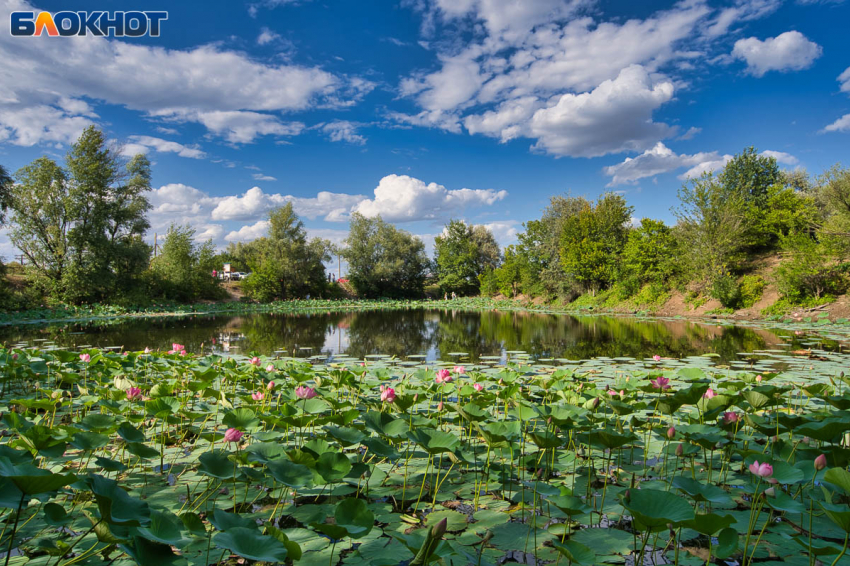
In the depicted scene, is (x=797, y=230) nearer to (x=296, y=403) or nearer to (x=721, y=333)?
(x=721, y=333)

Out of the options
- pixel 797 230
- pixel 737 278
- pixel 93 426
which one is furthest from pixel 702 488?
pixel 797 230

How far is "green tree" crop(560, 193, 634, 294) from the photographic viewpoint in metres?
22.9

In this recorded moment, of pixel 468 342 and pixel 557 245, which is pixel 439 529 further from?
pixel 557 245

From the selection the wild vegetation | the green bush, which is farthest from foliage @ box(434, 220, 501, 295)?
the wild vegetation

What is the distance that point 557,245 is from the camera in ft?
87.8

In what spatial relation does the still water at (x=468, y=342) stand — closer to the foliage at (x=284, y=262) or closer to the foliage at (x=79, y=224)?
the foliage at (x=79, y=224)

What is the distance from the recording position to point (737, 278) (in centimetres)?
1658

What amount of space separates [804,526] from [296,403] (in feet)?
9.38

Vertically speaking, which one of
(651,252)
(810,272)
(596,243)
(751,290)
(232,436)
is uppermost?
(596,243)

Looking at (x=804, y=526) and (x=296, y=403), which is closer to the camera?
(x=804, y=526)

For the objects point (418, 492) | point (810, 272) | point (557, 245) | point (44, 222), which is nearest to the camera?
point (418, 492)

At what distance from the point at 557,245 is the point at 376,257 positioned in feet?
52.2

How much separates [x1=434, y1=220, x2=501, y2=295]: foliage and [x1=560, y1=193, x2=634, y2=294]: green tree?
13.8m

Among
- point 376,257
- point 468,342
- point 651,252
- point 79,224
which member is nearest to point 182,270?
point 79,224
